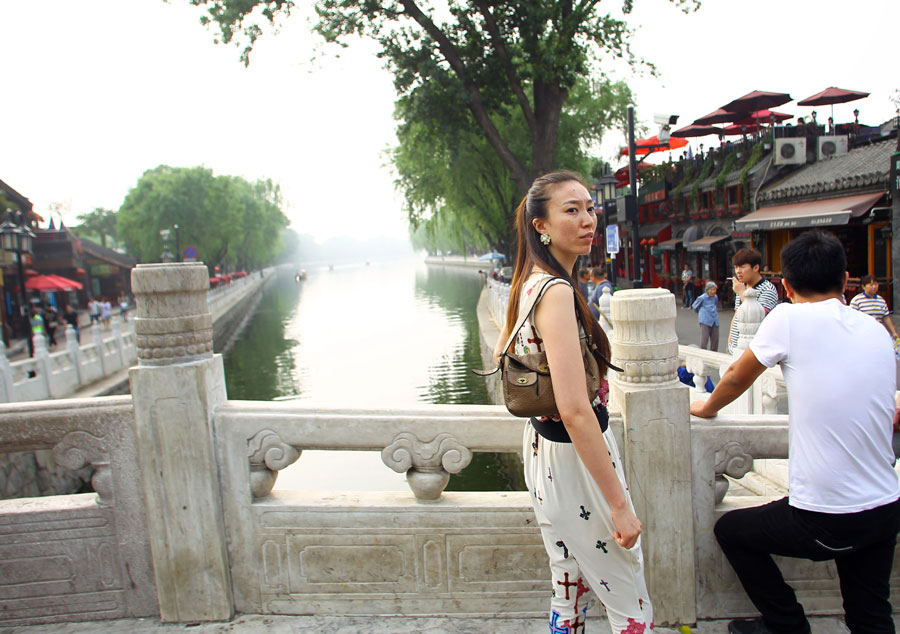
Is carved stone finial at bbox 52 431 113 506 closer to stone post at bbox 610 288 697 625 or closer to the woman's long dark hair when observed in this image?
the woman's long dark hair

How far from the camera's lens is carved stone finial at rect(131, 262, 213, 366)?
7.78 ft

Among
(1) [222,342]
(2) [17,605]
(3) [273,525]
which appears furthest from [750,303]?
(1) [222,342]

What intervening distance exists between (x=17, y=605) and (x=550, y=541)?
2.21 metres

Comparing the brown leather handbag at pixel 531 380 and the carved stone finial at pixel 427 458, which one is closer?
the brown leather handbag at pixel 531 380

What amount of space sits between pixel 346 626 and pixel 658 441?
4.58ft

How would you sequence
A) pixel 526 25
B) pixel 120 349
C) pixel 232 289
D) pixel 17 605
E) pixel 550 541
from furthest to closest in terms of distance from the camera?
pixel 232 289 → pixel 120 349 → pixel 526 25 → pixel 17 605 → pixel 550 541

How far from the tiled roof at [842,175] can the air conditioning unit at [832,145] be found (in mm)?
283

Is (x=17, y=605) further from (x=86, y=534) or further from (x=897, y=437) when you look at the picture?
(x=897, y=437)

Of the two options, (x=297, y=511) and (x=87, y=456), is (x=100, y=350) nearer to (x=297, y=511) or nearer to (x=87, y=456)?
(x=87, y=456)

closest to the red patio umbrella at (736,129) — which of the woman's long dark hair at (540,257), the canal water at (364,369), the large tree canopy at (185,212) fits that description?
the canal water at (364,369)

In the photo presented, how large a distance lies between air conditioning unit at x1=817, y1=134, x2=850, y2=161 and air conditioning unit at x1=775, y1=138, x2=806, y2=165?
47 centimetres

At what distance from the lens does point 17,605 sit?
2539mm

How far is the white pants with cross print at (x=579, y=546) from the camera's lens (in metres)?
1.73

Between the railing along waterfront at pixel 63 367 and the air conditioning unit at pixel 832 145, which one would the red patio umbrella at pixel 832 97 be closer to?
the air conditioning unit at pixel 832 145
